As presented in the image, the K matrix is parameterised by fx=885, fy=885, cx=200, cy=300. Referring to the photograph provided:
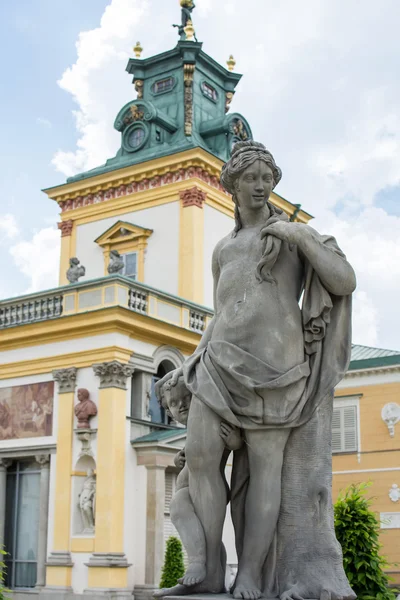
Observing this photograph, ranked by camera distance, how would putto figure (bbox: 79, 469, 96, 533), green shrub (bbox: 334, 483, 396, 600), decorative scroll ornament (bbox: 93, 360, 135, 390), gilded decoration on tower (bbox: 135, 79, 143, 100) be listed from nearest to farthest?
green shrub (bbox: 334, 483, 396, 600) < putto figure (bbox: 79, 469, 96, 533) < decorative scroll ornament (bbox: 93, 360, 135, 390) < gilded decoration on tower (bbox: 135, 79, 143, 100)

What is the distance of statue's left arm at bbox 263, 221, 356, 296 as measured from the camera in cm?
407

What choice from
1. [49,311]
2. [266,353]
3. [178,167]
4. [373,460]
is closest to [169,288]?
[178,167]

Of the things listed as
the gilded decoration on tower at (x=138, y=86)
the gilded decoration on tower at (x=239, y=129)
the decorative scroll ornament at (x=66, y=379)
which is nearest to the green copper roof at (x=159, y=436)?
the decorative scroll ornament at (x=66, y=379)

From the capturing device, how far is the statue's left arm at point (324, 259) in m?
4.07

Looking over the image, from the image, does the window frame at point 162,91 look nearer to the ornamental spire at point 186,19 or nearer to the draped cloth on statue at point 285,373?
the ornamental spire at point 186,19

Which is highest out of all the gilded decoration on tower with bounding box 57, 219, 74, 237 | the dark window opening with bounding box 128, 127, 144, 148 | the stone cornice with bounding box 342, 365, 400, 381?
the dark window opening with bounding box 128, 127, 144, 148

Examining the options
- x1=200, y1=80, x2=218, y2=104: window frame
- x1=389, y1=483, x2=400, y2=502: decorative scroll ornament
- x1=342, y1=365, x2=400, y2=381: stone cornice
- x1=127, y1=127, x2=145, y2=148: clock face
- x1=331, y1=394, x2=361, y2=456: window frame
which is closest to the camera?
x1=389, y1=483, x2=400, y2=502: decorative scroll ornament

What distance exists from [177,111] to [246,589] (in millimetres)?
26715

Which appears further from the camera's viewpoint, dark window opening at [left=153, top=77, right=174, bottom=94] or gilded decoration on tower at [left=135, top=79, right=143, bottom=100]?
gilded decoration on tower at [left=135, top=79, right=143, bottom=100]

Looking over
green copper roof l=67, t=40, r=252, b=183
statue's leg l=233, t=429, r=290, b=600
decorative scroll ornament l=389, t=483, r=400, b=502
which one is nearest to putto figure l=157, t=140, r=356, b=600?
Result: statue's leg l=233, t=429, r=290, b=600

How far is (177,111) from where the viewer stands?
29.5m

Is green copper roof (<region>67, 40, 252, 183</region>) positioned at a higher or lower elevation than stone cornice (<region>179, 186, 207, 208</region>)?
higher

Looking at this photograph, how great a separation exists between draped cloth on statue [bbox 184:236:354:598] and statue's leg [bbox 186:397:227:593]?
0.09m

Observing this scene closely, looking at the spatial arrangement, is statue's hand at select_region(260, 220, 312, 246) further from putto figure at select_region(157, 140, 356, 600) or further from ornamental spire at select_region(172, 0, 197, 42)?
ornamental spire at select_region(172, 0, 197, 42)
